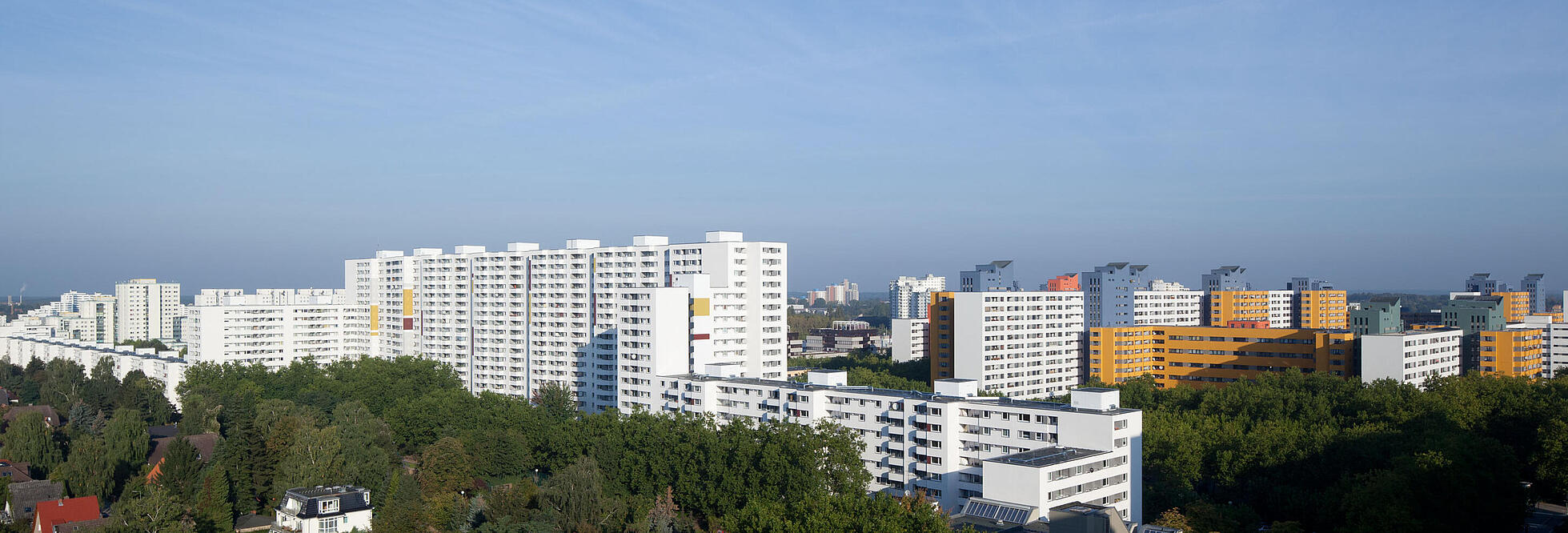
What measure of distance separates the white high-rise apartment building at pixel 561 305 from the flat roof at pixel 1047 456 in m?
19.2

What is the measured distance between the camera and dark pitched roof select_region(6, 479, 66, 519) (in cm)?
3334

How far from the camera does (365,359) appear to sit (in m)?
64.2

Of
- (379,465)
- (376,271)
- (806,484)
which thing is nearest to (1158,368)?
(806,484)

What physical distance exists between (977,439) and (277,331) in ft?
177

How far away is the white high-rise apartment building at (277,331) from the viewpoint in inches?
2712

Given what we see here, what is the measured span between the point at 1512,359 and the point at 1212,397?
22296mm

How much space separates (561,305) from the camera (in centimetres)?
5816

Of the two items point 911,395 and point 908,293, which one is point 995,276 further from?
point 908,293

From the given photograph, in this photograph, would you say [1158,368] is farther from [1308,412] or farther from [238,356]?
[238,356]

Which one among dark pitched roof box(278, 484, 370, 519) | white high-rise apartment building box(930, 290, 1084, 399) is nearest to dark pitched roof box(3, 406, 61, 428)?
dark pitched roof box(278, 484, 370, 519)

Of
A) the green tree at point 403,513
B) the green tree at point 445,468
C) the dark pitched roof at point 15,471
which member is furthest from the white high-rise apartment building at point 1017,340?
the dark pitched roof at point 15,471

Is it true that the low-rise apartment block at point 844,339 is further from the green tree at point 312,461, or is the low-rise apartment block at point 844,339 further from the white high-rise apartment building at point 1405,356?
the green tree at point 312,461

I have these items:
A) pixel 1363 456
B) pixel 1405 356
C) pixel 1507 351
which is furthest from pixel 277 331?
pixel 1507 351

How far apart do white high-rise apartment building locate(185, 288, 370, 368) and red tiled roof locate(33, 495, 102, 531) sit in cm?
3691
